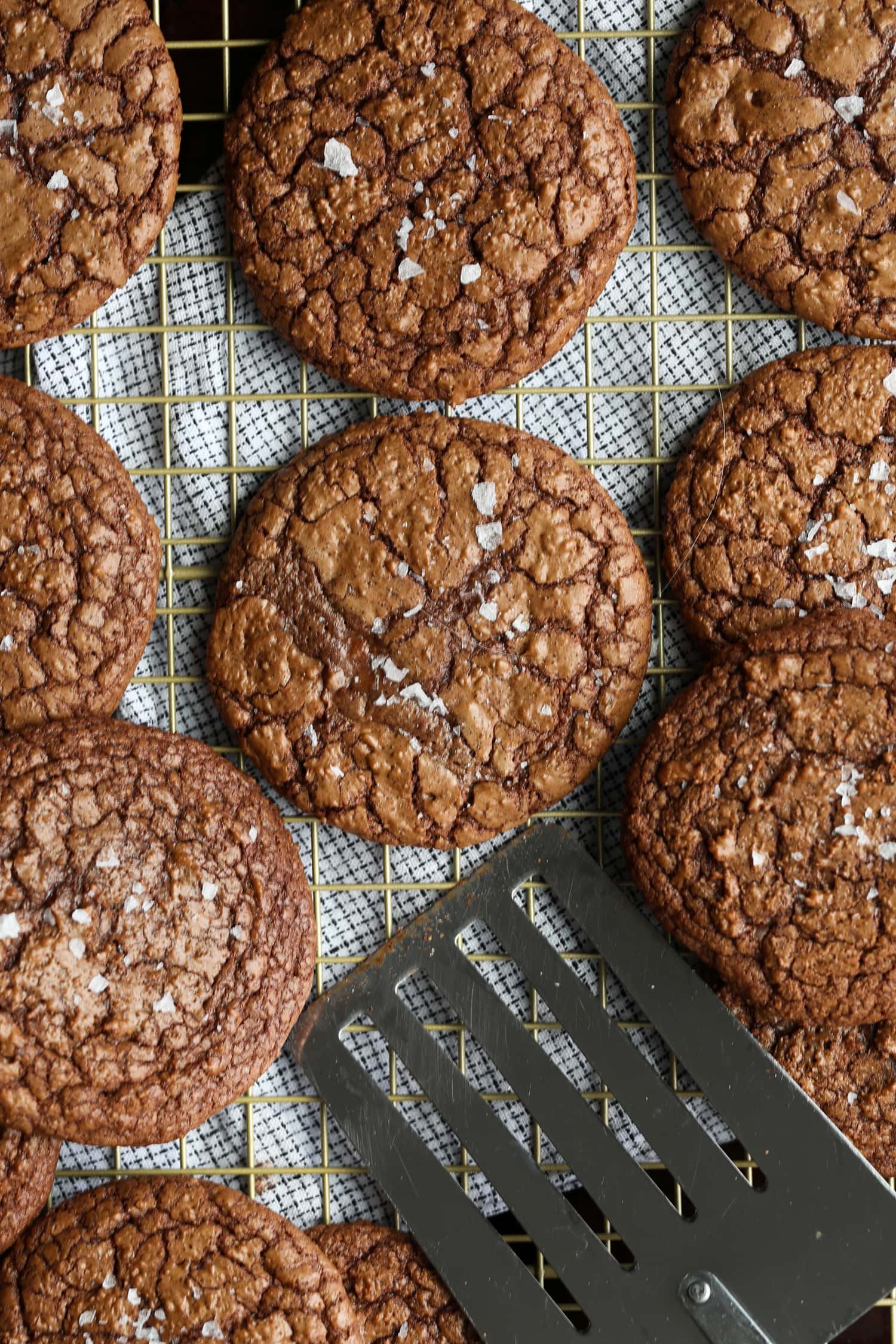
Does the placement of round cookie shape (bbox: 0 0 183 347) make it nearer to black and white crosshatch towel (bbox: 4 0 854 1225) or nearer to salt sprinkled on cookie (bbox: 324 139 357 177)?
black and white crosshatch towel (bbox: 4 0 854 1225)

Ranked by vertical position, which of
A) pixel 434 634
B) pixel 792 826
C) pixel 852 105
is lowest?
pixel 792 826

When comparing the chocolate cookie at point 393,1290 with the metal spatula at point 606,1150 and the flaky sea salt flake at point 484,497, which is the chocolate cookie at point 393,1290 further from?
the flaky sea salt flake at point 484,497

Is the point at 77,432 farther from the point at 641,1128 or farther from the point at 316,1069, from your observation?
the point at 641,1128

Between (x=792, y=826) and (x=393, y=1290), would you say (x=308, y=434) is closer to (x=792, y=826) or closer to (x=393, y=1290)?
(x=792, y=826)

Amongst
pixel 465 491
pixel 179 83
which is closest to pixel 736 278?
pixel 465 491

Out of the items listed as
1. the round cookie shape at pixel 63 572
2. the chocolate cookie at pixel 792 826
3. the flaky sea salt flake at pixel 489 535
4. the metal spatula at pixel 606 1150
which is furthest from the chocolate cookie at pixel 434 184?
the metal spatula at pixel 606 1150

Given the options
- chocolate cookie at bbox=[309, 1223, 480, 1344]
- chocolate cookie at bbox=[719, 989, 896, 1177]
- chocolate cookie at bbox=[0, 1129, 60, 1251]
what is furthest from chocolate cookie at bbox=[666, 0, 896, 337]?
chocolate cookie at bbox=[0, 1129, 60, 1251]

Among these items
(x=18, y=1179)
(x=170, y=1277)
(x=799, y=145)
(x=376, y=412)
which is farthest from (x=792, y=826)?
(x=18, y=1179)
